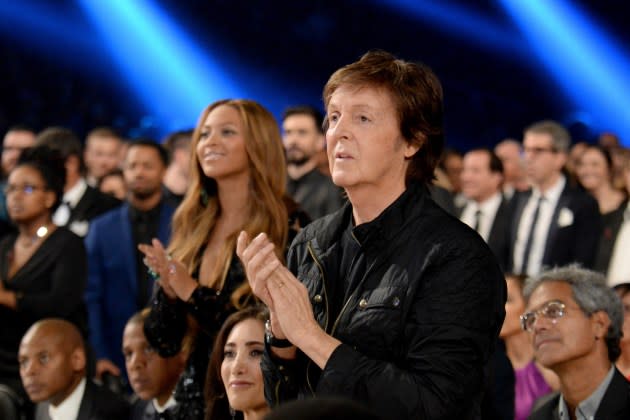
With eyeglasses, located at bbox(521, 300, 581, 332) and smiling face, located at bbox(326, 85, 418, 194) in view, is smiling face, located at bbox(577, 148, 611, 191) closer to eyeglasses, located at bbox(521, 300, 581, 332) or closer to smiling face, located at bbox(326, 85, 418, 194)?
eyeglasses, located at bbox(521, 300, 581, 332)

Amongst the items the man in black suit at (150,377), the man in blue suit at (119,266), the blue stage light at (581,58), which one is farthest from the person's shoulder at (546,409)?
the blue stage light at (581,58)

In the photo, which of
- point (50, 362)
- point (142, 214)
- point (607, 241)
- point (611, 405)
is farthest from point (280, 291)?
point (607, 241)

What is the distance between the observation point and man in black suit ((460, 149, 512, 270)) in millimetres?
7543

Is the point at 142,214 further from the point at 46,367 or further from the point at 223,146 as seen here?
the point at 223,146

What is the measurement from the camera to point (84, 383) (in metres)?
4.96

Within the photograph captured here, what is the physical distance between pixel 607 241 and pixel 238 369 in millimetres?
3706

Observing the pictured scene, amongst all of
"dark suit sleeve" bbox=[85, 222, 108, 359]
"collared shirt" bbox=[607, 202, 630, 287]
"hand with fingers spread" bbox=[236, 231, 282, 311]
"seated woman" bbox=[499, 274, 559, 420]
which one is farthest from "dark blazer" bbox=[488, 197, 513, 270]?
"hand with fingers spread" bbox=[236, 231, 282, 311]

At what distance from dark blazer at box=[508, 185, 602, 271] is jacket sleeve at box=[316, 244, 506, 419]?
14.0 feet

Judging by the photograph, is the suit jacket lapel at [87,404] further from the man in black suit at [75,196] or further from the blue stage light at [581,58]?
the blue stage light at [581,58]

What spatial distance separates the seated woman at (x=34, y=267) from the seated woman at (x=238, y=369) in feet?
5.20

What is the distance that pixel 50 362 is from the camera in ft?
16.2

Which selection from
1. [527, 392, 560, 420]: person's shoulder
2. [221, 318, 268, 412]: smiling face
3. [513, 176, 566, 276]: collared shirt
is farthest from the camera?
[513, 176, 566, 276]: collared shirt

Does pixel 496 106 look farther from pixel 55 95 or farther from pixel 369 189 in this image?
pixel 369 189

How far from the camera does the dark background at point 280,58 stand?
1099 centimetres
